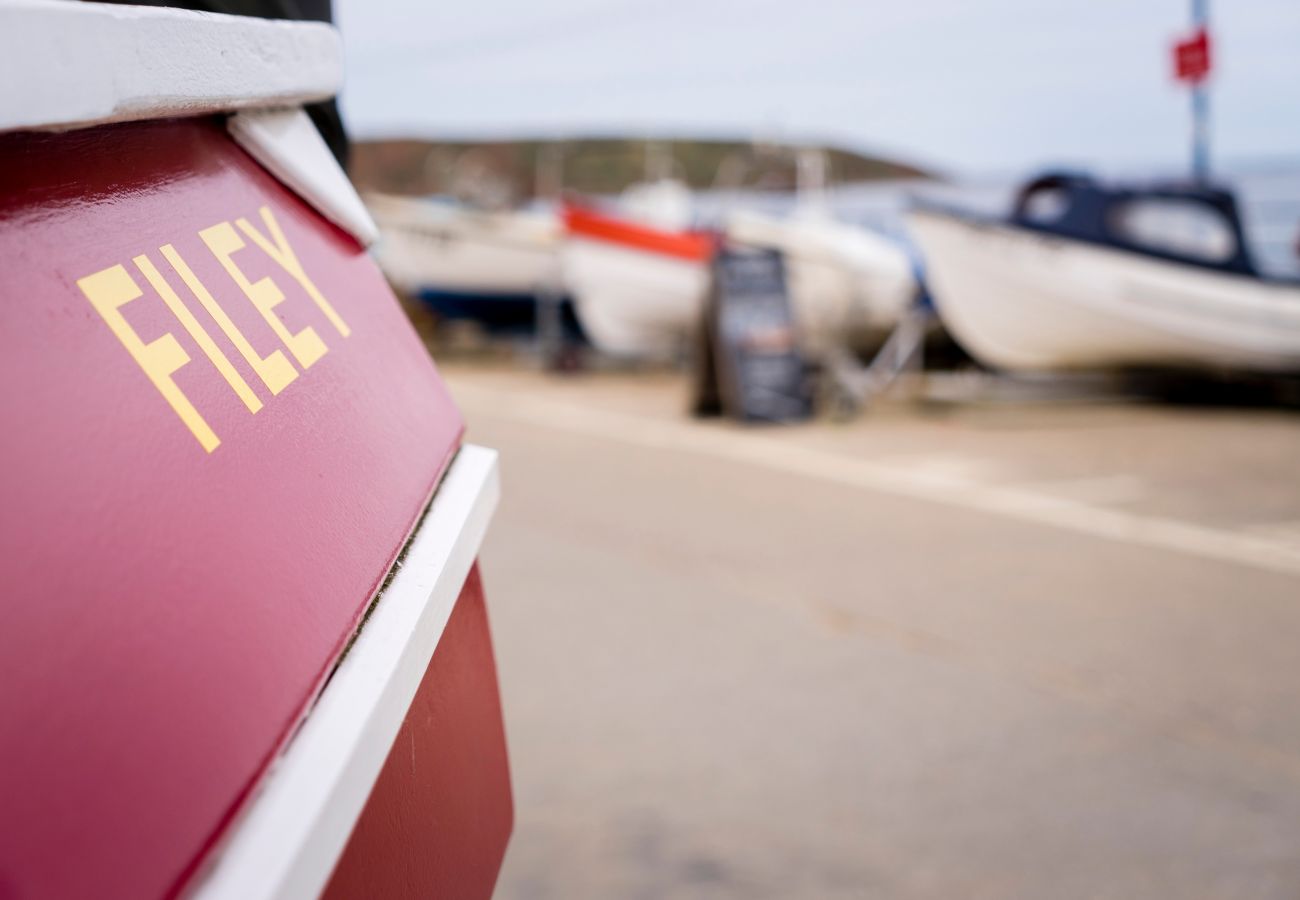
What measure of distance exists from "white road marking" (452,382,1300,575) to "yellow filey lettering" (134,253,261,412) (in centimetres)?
479

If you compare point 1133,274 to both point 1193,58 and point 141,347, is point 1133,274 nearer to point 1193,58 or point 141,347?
point 1193,58

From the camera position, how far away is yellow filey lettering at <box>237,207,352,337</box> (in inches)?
47.1

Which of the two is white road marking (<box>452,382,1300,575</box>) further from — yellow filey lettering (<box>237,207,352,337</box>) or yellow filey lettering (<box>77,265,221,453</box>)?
yellow filey lettering (<box>77,265,221,453</box>)

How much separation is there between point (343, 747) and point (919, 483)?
6294 millimetres

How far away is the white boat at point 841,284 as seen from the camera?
38.9ft

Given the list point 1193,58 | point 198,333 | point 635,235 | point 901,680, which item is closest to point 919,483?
point 901,680

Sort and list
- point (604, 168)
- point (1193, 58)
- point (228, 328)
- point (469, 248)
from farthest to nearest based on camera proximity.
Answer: point (604, 168) → point (469, 248) → point (1193, 58) → point (228, 328)

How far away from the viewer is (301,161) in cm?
138

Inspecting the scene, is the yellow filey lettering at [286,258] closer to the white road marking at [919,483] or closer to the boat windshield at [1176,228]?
the white road marking at [919,483]

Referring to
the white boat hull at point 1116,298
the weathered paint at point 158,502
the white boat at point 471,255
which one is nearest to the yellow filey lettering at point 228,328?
the weathered paint at point 158,502

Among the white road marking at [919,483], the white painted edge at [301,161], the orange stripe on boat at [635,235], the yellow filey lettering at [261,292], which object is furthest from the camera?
the orange stripe on boat at [635,235]

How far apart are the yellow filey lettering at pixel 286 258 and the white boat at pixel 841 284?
34.1 ft

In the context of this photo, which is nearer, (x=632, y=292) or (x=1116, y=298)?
(x=1116, y=298)

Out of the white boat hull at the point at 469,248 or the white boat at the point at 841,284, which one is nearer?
the white boat at the point at 841,284
